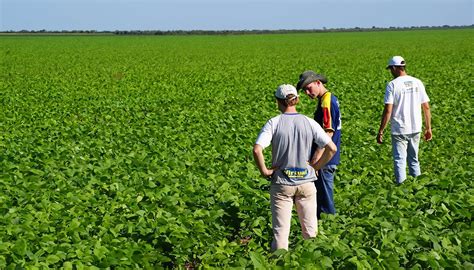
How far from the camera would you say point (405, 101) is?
8.28 m

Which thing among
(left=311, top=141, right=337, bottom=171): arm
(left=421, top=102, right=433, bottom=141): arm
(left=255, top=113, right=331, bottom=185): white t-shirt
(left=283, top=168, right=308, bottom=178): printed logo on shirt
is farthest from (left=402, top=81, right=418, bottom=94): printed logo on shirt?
(left=283, top=168, right=308, bottom=178): printed logo on shirt

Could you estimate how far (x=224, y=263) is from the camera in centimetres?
553

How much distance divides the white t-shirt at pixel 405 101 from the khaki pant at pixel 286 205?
2894 mm

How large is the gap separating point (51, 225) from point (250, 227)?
6.50ft

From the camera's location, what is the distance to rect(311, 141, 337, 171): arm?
5719 millimetres

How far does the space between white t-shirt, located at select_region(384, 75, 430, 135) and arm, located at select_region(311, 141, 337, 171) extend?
8.95ft

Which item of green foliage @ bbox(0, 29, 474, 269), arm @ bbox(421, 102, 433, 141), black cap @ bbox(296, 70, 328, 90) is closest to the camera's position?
green foliage @ bbox(0, 29, 474, 269)

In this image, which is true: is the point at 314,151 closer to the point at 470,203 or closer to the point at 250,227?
the point at 250,227

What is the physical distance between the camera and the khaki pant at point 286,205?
18.9ft

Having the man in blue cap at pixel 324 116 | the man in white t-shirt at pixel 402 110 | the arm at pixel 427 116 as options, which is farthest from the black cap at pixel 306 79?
the arm at pixel 427 116

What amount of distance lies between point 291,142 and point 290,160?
169mm

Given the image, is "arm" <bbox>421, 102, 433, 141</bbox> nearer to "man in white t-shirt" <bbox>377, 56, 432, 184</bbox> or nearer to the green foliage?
"man in white t-shirt" <bbox>377, 56, 432, 184</bbox>

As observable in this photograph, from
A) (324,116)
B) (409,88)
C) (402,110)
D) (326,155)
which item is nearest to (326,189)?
(324,116)

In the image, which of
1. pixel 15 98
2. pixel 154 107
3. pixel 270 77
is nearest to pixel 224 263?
pixel 154 107
